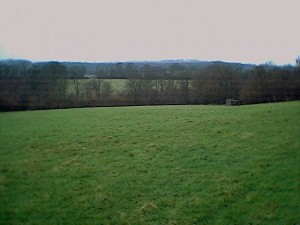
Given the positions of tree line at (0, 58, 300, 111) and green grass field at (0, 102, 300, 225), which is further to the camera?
tree line at (0, 58, 300, 111)

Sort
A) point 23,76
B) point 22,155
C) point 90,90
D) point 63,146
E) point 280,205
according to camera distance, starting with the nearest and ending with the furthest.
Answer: point 280,205, point 22,155, point 63,146, point 23,76, point 90,90

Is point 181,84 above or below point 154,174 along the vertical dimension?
above

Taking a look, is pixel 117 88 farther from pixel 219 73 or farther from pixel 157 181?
pixel 157 181

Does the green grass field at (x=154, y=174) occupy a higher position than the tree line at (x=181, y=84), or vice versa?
the tree line at (x=181, y=84)

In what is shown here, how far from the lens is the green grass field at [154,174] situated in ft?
23.2

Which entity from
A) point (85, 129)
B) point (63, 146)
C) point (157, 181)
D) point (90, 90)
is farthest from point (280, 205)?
point (90, 90)

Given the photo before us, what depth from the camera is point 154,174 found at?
9516 mm

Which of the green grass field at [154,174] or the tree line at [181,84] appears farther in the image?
the tree line at [181,84]

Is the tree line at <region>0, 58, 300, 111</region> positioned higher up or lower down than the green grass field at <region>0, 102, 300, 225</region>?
higher up

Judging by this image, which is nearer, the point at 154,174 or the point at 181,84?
the point at 154,174

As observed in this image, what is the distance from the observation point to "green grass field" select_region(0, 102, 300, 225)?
23.2ft

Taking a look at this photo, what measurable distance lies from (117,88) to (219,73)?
659 inches

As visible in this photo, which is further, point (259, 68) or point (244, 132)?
point (259, 68)

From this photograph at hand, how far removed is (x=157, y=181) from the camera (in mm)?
8984
